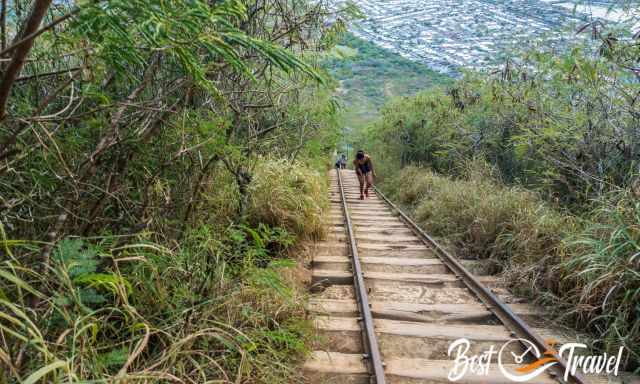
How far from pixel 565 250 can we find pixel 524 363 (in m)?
2.16

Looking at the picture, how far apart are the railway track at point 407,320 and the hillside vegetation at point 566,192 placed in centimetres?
56

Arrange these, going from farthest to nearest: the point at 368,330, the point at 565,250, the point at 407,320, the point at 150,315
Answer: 1. the point at 565,250
2. the point at 407,320
3. the point at 368,330
4. the point at 150,315

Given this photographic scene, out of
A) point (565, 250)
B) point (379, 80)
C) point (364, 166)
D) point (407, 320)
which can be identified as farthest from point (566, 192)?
point (379, 80)

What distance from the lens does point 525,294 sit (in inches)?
188

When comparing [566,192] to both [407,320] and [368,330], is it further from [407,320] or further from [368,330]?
[368,330]

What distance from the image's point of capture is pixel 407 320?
405 cm

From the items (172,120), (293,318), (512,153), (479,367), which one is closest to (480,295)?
(479,367)

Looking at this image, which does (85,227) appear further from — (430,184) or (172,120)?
(430,184)

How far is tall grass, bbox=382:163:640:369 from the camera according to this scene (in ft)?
11.5

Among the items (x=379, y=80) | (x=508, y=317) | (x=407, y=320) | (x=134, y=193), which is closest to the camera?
(x=134, y=193)

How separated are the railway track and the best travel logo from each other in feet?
0.08

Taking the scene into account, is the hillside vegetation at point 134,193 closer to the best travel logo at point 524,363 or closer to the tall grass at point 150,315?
the tall grass at point 150,315

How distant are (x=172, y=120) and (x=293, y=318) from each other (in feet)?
6.96

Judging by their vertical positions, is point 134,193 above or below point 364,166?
above
